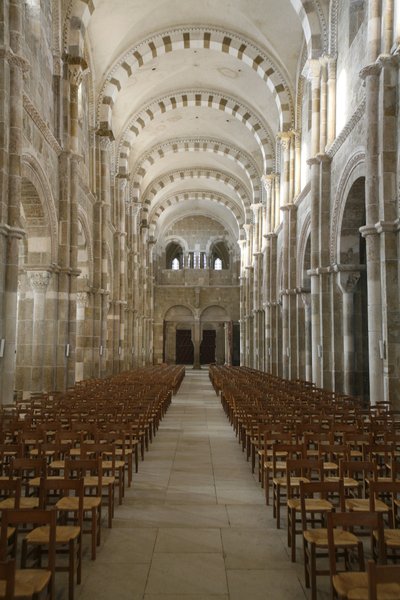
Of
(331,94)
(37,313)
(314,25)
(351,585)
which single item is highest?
(314,25)

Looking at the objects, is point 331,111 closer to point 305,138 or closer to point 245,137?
point 305,138

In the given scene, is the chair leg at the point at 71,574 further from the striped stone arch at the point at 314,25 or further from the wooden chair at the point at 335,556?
the striped stone arch at the point at 314,25

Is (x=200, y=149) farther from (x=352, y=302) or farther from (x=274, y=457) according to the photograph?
(x=274, y=457)

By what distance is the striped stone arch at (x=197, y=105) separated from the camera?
33062 mm

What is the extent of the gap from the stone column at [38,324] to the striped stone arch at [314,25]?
1253cm

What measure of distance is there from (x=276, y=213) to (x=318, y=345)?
572 inches

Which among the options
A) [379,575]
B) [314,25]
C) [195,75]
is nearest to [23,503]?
[379,575]

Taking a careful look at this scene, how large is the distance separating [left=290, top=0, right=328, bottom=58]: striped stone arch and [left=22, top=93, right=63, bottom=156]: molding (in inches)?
384

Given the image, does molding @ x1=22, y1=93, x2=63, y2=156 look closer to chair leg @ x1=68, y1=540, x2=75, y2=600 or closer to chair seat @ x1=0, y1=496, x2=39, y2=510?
chair seat @ x1=0, y1=496, x2=39, y2=510

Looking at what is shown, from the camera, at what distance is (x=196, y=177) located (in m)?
46.8

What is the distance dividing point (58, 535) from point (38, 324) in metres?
14.7

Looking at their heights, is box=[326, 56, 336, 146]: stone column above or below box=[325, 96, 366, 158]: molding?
above

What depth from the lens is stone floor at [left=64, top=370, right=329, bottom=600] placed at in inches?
195

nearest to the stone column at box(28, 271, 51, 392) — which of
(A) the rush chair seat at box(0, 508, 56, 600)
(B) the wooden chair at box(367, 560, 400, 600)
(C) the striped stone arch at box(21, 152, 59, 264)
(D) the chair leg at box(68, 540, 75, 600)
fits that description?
(C) the striped stone arch at box(21, 152, 59, 264)
